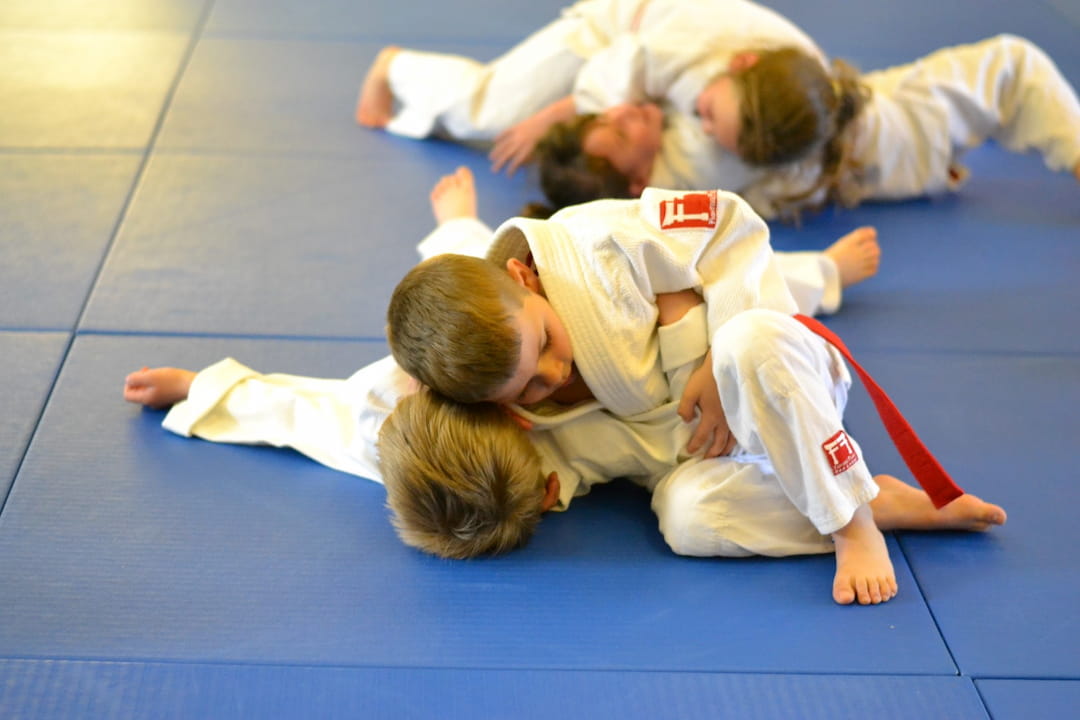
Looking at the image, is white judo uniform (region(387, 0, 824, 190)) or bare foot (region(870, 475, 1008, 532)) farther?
white judo uniform (region(387, 0, 824, 190))

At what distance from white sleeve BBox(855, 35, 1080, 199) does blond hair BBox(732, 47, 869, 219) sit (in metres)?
0.12

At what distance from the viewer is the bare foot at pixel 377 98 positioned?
307 centimetres

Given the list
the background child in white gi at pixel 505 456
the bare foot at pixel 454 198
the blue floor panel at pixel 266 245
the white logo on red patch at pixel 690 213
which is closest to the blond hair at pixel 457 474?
the background child in white gi at pixel 505 456

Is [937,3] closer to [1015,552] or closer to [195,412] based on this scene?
[1015,552]

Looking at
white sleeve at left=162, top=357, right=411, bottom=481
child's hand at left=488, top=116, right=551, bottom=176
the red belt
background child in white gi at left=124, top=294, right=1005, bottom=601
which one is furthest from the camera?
child's hand at left=488, top=116, right=551, bottom=176

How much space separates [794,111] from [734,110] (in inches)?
6.0

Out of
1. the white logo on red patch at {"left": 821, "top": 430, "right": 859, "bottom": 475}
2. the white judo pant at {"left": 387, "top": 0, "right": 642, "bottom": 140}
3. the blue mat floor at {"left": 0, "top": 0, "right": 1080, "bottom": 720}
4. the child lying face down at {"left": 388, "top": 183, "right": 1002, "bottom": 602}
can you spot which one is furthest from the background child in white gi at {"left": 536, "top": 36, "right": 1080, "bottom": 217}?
the white logo on red patch at {"left": 821, "top": 430, "right": 859, "bottom": 475}

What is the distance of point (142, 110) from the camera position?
3.06m

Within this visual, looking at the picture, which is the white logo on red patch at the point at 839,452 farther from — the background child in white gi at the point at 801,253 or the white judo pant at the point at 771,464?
the background child in white gi at the point at 801,253

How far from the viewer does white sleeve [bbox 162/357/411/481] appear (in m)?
1.90

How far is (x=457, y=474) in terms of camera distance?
1584 mm

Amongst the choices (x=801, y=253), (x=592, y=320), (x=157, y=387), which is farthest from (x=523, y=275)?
(x=801, y=253)

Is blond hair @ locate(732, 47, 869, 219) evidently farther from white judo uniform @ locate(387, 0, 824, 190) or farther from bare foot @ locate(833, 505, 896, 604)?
bare foot @ locate(833, 505, 896, 604)

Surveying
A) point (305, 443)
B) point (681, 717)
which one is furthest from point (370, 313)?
point (681, 717)
